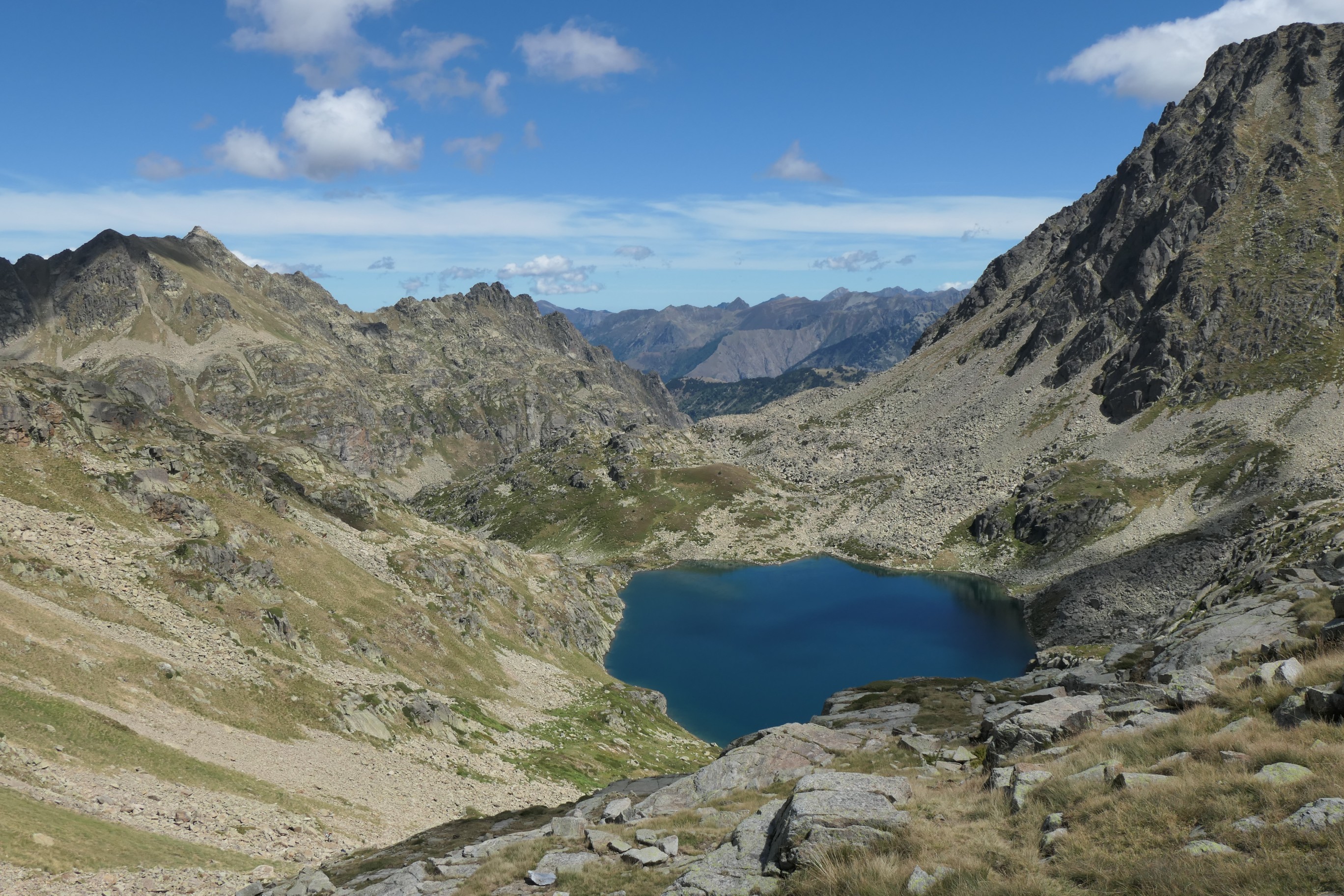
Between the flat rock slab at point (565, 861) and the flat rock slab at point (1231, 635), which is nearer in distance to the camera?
the flat rock slab at point (565, 861)

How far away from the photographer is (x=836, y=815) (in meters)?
18.8

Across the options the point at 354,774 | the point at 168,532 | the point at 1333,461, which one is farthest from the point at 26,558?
the point at 1333,461

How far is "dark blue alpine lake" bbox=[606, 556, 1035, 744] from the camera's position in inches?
4429

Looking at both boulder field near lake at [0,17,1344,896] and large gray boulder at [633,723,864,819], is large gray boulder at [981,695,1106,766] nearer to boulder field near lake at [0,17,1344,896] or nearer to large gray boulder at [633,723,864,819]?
boulder field near lake at [0,17,1344,896]

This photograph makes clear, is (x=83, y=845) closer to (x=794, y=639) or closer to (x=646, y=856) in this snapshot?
(x=646, y=856)

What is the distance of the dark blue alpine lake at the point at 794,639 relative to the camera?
11250 centimetres

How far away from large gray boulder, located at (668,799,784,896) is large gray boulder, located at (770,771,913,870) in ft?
1.82

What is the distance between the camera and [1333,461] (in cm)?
15975

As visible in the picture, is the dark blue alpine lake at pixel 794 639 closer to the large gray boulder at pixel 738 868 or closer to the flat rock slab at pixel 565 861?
the flat rock slab at pixel 565 861

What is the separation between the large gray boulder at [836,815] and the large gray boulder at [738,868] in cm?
56

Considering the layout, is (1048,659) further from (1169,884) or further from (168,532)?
(168,532)

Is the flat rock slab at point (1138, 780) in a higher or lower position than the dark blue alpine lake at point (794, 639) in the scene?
higher

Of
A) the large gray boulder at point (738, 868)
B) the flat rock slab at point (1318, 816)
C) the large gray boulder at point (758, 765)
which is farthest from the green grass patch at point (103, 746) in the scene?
the flat rock slab at point (1318, 816)

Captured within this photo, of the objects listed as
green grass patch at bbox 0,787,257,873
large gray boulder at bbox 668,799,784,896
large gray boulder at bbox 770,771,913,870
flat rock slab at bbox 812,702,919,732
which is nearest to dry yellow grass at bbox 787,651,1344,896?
large gray boulder at bbox 770,771,913,870
